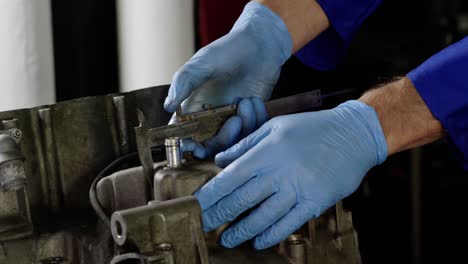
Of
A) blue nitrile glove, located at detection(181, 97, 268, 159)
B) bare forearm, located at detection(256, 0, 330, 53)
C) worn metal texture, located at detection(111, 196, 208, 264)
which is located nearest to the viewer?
worn metal texture, located at detection(111, 196, 208, 264)

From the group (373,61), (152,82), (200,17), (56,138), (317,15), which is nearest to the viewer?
(56,138)

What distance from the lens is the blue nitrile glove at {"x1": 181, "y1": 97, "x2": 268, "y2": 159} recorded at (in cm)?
139

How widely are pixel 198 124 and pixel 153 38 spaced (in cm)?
74

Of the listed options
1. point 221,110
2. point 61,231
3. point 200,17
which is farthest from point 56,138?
point 200,17

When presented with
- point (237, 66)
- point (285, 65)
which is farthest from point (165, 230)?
point (285, 65)

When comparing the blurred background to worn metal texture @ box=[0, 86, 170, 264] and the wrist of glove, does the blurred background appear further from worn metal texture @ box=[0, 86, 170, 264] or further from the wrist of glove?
worn metal texture @ box=[0, 86, 170, 264]

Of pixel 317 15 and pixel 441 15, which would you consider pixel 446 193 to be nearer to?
pixel 441 15

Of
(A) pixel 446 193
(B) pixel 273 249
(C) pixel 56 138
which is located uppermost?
(C) pixel 56 138

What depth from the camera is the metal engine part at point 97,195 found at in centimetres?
122

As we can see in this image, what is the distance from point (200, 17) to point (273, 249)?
3.53 ft

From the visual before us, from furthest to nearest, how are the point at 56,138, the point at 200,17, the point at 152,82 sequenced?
the point at 200,17 < the point at 152,82 < the point at 56,138

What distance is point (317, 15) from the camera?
1.86m

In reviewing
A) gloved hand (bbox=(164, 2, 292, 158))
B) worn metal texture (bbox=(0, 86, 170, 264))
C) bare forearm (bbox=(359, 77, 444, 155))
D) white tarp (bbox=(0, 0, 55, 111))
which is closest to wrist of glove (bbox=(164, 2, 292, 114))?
gloved hand (bbox=(164, 2, 292, 158))

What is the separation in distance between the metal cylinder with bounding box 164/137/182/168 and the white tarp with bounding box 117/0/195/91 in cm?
80
